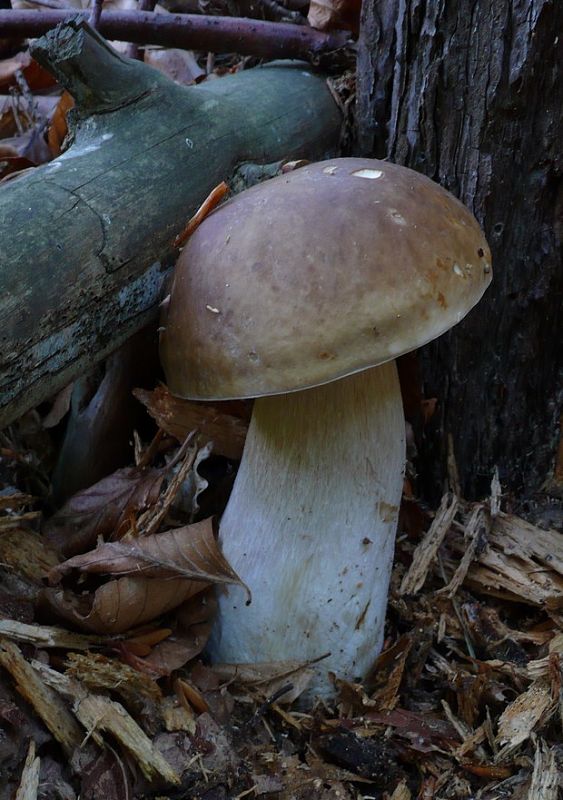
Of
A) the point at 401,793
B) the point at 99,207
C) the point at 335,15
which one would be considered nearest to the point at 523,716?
the point at 401,793

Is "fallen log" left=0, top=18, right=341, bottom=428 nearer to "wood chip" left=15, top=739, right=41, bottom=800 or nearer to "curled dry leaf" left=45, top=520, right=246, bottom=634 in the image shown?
"curled dry leaf" left=45, top=520, right=246, bottom=634

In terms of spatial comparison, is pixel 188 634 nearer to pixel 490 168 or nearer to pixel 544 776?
pixel 544 776

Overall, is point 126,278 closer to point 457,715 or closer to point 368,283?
point 368,283

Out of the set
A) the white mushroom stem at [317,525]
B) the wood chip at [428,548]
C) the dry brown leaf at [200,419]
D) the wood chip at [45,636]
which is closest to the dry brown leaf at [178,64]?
the dry brown leaf at [200,419]

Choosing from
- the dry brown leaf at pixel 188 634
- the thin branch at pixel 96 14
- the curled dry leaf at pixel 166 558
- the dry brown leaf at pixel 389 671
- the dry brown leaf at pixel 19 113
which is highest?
the thin branch at pixel 96 14

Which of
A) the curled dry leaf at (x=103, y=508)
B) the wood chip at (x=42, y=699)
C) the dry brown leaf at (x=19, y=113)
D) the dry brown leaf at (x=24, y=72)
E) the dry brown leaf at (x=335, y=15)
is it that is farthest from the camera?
the dry brown leaf at (x=24, y=72)

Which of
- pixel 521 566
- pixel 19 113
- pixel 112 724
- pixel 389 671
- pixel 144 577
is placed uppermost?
pixel 19 113

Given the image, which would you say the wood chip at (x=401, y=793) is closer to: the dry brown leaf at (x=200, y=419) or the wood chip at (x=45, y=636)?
the wood chip at (x=45, y=636)
